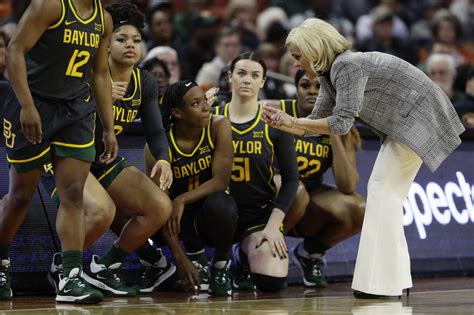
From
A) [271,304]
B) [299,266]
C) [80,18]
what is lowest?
[271,304]

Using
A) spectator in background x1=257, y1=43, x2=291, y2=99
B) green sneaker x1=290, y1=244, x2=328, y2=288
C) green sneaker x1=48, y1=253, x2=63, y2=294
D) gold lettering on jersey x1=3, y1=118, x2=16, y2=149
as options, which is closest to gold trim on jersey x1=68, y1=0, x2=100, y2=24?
gold lettering on jersey x1=3, y1=118, x2=16, y2=149

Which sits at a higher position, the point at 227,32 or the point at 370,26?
the point at 370,26

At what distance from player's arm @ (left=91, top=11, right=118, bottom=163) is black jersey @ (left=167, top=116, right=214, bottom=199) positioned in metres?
0.85

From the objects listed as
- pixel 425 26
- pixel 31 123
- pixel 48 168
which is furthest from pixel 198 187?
pixel 425 26

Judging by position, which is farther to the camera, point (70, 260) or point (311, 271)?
point (311, 271)

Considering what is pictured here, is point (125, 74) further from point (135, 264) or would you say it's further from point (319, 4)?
point (319, 4)

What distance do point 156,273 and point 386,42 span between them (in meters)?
7.35

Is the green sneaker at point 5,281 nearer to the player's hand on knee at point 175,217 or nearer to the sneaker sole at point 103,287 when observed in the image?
the sneaker sole at point 103,287

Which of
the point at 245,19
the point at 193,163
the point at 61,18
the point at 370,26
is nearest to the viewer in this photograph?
the point at 61,18

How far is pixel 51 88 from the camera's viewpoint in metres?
6.02

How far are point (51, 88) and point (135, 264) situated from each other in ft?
5.92

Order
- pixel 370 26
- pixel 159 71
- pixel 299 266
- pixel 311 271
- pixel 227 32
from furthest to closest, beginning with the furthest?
pixel 370 26 → pixel 227 32 → pixel 159 71 → pixel 299 266 → pixel 311 271

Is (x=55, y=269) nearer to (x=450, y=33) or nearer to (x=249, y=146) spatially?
(x=249, y=146)

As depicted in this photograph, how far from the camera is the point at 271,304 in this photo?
6.22 m
